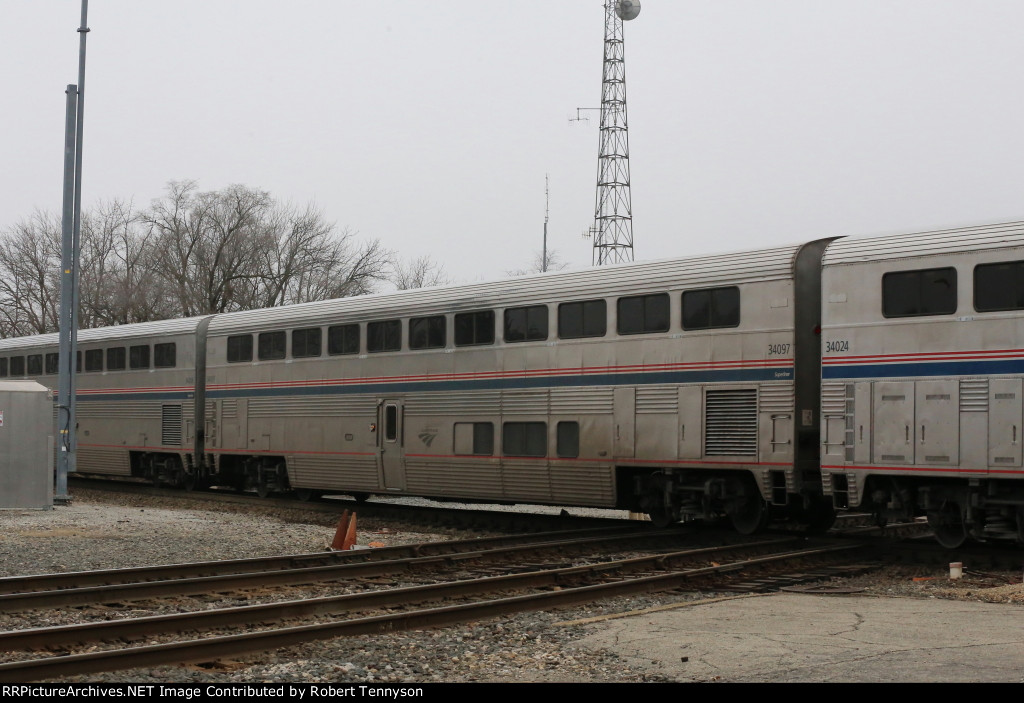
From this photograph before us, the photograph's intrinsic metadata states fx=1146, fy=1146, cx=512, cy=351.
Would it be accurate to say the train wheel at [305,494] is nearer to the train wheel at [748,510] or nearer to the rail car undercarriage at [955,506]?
the train wheel at [748,510]

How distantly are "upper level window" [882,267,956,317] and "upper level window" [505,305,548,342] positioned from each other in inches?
222

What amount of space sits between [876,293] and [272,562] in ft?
25.8

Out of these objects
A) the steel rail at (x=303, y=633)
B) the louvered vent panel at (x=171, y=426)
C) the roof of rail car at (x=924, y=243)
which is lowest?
the steel rail at (x=303, y=633)

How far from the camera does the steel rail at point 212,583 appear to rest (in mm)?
10461

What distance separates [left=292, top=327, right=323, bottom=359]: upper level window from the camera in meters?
22.0

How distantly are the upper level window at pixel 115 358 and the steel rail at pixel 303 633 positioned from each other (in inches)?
730

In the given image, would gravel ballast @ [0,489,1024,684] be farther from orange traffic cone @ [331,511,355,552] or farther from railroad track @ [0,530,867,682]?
orange traffic cone @ [331,511,355,552]

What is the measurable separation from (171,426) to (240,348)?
3227mm

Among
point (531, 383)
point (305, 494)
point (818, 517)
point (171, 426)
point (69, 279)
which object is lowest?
point (305, 494)

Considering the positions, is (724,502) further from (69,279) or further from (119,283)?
(119,283)

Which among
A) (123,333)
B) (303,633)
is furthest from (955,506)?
(123,333)

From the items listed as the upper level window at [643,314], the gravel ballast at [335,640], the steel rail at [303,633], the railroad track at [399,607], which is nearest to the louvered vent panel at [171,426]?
the gravel ballast at [335,640]

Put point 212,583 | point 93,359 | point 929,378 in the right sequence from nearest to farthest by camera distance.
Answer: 1. point 212,583
2. point 929,378
3. point 93,359

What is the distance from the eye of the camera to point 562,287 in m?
17.5
